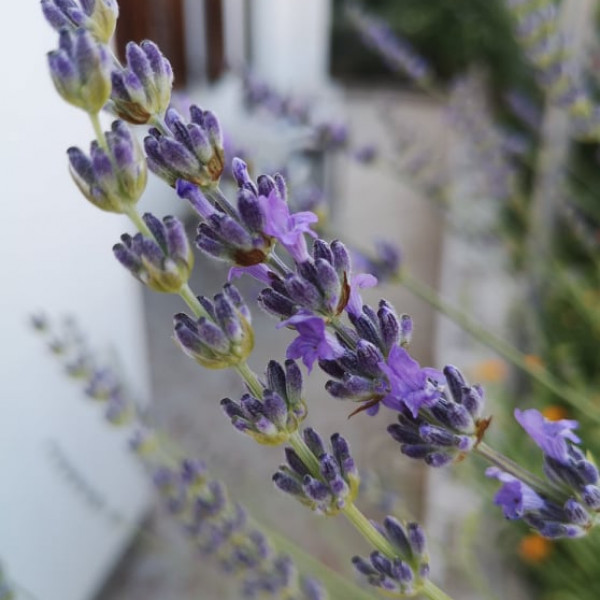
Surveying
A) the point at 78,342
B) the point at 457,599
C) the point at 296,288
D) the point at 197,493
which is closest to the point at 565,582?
the point at 457,599

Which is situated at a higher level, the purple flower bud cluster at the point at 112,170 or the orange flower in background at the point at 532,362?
the purple flower bud cluster at the point at 112,170

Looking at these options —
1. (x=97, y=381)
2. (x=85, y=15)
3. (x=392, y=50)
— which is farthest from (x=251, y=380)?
(x=392, y=50)

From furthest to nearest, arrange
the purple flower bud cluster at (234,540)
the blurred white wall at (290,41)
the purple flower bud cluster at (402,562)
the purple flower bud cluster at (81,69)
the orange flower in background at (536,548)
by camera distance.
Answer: the blurred white wall at (290,41)
the orange flower in background at (536,548)
the purple flower bud cluster at (234,540)
the purple flower bud cluster at (402,562)
the purple flower bud cluster at (81,69)

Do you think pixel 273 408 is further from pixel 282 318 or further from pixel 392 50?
pixel 392 50

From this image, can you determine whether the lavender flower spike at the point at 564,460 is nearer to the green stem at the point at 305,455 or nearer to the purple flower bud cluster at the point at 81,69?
the green stem at the point at 305,455

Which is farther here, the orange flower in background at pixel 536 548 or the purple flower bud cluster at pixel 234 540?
the orange flower in background at pixel 536 548

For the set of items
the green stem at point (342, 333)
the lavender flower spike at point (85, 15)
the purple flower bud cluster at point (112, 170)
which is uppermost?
the lavender flower spike at point (85, 15)

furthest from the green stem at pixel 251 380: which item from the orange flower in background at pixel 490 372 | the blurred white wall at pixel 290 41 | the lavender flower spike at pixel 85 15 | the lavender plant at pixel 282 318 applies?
the blurred white wall at pixel 290 41
